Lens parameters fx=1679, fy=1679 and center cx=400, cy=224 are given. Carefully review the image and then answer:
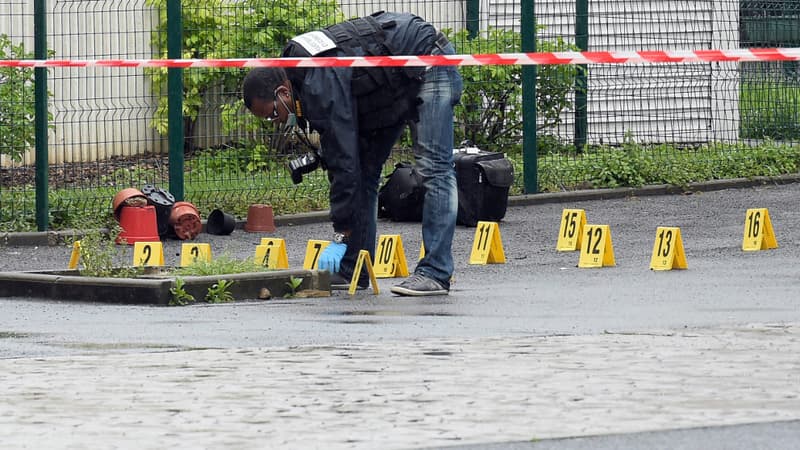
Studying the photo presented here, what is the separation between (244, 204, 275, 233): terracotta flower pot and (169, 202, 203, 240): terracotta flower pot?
1.70 ft

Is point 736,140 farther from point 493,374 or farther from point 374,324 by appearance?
point 493,374

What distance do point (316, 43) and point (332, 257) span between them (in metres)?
1.23

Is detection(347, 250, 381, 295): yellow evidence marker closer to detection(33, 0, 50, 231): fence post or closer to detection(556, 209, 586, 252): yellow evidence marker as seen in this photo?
detection(556, 209, 586, 252): yellow evidence marker

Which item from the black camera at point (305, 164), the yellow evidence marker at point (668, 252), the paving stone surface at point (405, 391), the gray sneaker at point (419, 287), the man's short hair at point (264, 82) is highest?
the man's short hair at point (264, 82)

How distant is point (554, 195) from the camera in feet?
50.0

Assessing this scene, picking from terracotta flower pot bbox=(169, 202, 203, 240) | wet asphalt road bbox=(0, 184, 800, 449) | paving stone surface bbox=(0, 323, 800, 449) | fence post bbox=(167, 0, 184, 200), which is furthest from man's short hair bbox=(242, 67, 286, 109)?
fence post bbox=(167, 0, 184, 200)

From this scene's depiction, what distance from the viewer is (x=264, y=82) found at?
8.80 m

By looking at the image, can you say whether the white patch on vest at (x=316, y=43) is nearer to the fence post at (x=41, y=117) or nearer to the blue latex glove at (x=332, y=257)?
the blue latex glove at (x=332, y=257)

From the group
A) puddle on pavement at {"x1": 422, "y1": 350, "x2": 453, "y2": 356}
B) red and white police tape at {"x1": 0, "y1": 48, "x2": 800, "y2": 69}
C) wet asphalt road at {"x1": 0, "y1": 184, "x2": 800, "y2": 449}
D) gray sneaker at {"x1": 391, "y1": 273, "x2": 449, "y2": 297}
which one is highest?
red and white police tape at {"x1": 0, "y1": 48, "x2": 800, "y2": 69}

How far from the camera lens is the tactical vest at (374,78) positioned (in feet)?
28.7

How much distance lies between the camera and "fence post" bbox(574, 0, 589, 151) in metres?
16.1

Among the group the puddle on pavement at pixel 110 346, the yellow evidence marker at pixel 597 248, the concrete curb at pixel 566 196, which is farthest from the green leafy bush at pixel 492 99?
the puddle on pavement at pixel 110 346

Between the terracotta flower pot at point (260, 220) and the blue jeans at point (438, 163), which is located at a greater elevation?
the blue jeans at point (438, 163)

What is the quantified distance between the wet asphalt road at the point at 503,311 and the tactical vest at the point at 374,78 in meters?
0.97
